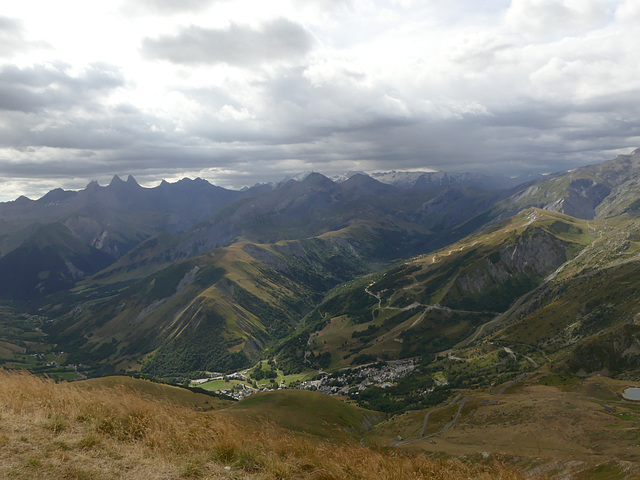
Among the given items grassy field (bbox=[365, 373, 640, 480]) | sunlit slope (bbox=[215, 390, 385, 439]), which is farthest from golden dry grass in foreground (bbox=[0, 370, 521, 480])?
sunlit slope (bbox=[215, 390, 385, 439])

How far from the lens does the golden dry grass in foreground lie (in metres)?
11.5

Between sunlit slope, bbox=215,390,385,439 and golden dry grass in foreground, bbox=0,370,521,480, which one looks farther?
sunlit slope, bbox=215,390,385,439

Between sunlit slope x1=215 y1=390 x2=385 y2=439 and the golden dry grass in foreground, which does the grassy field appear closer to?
sunlit slope x1=215 y1=390 x2=385 y2=439

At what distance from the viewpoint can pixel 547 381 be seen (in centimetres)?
12581

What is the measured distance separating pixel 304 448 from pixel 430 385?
7667 inches

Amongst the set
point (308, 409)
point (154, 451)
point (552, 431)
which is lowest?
point (308, 409)

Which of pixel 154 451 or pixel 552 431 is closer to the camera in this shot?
pixel 154 451

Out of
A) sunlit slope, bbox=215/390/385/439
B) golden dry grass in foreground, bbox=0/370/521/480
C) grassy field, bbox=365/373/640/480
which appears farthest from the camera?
sunlit slope, bbox=215/390/385/439

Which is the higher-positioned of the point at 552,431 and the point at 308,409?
the point at 552,431

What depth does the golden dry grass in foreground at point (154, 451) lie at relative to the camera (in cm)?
1151

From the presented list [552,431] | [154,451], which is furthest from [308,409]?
[154,451]

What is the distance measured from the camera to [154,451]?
41.8 feet

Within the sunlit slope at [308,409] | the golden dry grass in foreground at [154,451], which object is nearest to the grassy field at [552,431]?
the sunlit slope at [308,409]

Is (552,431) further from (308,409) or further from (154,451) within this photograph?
(154,451)
